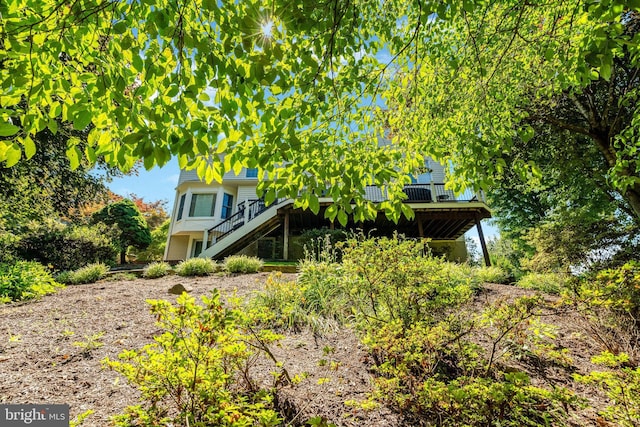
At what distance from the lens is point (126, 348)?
3.43 meters

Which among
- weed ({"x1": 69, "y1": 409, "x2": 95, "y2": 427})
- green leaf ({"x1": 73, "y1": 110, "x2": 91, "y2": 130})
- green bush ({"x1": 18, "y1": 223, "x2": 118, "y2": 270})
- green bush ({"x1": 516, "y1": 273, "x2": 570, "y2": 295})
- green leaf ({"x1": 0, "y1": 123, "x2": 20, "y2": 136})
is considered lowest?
weed ({"x1": 69, "y1": 409, "x2": 95, "y2": 427})

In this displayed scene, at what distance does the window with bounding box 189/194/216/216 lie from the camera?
16.3 meters

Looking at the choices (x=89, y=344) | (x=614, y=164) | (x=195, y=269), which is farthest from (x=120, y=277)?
(x=614, y=164)

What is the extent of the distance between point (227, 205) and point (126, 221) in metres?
6.05

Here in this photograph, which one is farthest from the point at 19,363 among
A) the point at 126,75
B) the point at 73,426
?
the point at 126,75

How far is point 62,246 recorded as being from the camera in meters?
10.2

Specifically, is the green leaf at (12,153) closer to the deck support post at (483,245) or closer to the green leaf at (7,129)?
the green leaf at (7,129)

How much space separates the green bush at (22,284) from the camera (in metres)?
5.49

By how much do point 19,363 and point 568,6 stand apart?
7.49 meters

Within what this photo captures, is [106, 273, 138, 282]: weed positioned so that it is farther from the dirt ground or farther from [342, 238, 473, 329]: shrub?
[342, 238, 473, 329]: shrub

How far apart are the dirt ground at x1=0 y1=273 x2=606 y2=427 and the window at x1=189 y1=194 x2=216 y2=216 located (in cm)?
1118

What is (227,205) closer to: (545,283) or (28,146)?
(545,283)

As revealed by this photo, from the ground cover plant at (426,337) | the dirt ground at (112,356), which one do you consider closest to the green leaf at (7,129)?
the dirt ground at (112,356)

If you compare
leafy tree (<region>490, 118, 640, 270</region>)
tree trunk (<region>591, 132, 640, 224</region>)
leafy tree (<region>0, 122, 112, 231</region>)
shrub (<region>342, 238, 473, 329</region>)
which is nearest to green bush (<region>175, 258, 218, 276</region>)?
leafy tree (<region>0, 122, 112, 231</region>)
